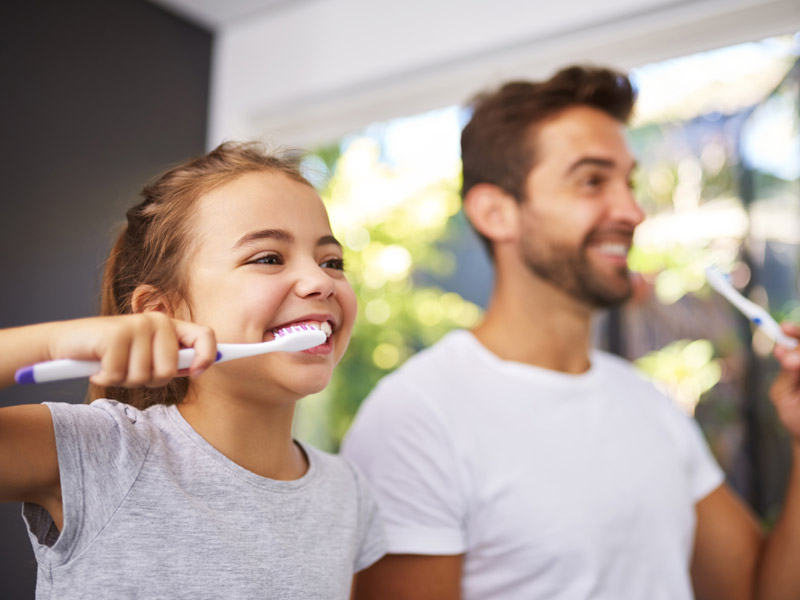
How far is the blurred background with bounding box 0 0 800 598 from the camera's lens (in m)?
1.60

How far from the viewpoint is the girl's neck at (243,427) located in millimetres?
783

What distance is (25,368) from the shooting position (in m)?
0.51

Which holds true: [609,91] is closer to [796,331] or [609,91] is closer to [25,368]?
[796,331]

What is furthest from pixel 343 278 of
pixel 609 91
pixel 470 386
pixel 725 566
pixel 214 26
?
pixel 214 26

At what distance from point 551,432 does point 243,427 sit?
0.60 m

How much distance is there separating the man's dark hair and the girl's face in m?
0.65

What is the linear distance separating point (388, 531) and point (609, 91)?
911 millimetres

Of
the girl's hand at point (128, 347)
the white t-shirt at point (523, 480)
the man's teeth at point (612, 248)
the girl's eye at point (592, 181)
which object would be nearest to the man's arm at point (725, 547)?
the white t-shirt at point (523, 480)

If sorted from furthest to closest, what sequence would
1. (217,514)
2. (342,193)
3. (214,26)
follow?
(342,193)
(214,26)
(217,514)

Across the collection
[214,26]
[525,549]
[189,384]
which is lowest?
[525,549]

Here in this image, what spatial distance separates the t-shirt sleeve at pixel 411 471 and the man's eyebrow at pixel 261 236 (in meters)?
0.48

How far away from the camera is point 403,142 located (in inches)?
144

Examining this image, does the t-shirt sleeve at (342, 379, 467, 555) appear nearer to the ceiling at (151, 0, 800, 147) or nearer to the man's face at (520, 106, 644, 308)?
the man's face at (520, 106, 644, 308)

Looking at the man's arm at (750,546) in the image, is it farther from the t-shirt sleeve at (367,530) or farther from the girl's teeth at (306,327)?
the girl's teeth at (306,327)
